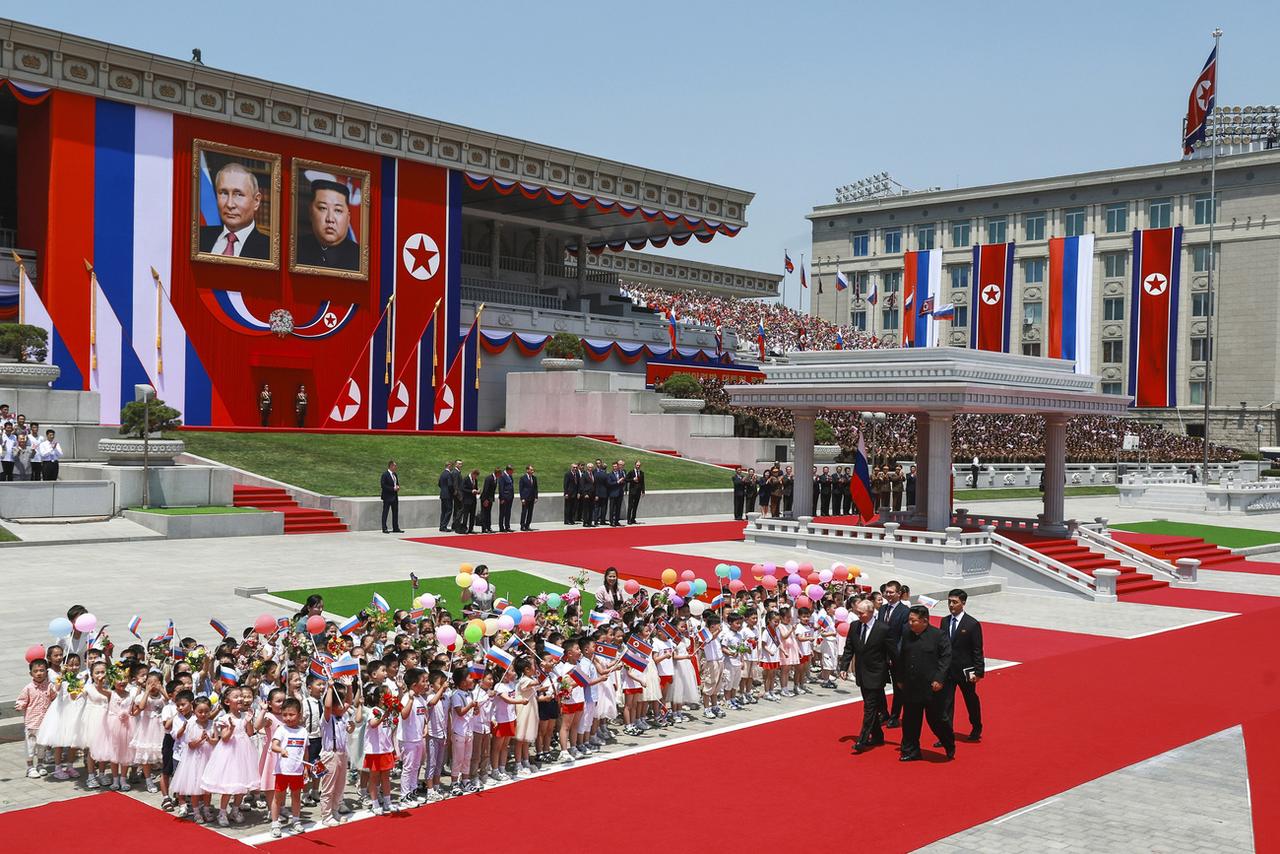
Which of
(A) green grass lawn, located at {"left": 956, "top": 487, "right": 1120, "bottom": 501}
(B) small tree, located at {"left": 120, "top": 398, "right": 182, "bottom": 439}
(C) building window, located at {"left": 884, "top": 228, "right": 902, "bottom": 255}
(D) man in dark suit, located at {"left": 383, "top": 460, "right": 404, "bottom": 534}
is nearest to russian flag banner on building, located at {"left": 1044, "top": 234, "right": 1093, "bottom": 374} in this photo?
(A) green grass lawn, located at {"left": 956, "top": 487, "right": 1120, "bottom": 501}

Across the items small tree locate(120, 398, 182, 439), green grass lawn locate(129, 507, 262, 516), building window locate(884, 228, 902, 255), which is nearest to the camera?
green grass lawn locate(129, 507, 262, 516)

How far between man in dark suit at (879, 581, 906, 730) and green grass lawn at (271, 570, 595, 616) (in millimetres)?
6150

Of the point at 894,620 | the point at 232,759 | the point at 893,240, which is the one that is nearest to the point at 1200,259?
the point at 893,240

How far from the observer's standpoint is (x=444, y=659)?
11570mm

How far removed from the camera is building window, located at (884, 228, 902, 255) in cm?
9594

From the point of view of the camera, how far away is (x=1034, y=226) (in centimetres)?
8975

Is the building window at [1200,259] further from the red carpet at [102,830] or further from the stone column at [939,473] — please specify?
the red carpet at [102,830]

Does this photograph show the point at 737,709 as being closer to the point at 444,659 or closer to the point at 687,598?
the point at 687,598

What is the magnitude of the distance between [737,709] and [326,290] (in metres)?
32.1

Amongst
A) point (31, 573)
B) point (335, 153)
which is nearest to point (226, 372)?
point (335, 153)

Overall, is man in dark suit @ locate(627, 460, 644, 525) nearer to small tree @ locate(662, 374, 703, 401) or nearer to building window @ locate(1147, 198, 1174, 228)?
small tree @ locate(662, 374, 703, 401)

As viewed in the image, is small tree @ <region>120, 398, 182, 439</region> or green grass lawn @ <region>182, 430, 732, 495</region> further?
green grass lawn @ <region>182, 430, 732, 495</region>

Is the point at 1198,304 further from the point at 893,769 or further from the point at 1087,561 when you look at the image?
the point at 893,769

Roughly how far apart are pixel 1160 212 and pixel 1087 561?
208 ft
